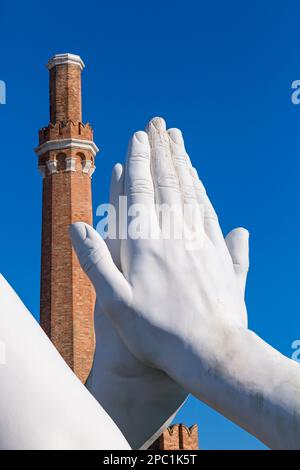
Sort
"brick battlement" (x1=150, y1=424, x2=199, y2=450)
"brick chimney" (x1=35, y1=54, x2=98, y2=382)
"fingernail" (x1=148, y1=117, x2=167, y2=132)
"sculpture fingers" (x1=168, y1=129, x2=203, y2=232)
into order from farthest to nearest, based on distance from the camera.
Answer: "brick chimney" (x1=35, y1=54, x2=98, y2=382) → "brick battlement" (x1=150, y1=424, x2=199, y2=450) → "fingernail" (x1=148, y1=117, x2=167, y2=132) → "sculpture fingers" (x1=168, y1=129, x2=203, y2=232)

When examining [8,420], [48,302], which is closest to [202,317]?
[8,420]

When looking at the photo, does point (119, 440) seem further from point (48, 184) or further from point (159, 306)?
point (48, 184)

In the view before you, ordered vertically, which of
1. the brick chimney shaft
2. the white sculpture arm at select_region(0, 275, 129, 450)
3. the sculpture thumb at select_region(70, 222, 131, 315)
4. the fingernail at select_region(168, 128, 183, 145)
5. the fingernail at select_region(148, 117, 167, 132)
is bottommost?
the white sculpture arm at select_region(0, 275, 129, 450)

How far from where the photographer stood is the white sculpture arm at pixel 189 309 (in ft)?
8.56

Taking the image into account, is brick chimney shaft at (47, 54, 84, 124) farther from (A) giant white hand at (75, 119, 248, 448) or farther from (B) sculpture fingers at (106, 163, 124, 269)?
(A) giant white hand at (75, 119, 248, 448)

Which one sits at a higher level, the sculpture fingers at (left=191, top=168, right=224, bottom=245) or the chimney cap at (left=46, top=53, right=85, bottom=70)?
the chimney cap at (left=46, top=53, right=85, bottom=70)

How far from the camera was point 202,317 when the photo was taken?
288 centimetres

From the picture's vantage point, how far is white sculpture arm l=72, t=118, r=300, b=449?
2.61 meters

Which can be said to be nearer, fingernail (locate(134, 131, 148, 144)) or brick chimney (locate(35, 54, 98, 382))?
fingernail (locate(134, 131, 148, 144))

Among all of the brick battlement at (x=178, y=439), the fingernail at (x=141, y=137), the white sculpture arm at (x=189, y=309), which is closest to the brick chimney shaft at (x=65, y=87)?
the brick battlement at (x=178, y=439)

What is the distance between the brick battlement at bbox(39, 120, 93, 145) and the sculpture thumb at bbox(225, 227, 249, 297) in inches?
713

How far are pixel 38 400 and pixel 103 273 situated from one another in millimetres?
1423

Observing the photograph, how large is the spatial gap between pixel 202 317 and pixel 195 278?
0.59 ft

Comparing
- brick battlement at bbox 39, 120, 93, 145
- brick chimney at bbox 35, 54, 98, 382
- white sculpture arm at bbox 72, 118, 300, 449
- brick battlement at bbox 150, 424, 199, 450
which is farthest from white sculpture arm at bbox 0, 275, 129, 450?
brick battlement at bbox 39, 120, 93, 145
